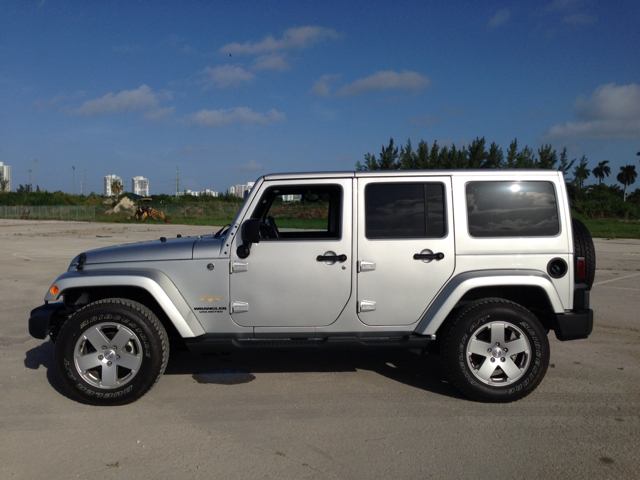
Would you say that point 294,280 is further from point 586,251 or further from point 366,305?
point 586,251

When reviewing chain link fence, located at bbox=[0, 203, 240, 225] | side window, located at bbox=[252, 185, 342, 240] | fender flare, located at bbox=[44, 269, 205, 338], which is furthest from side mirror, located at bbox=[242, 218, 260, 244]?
chain link fence, located at bbox=[0, 203, 240, 225]

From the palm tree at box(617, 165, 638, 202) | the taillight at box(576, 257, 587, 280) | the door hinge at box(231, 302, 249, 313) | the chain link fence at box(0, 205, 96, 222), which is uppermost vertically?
the palm tree at box(617, 165, 638, 202)

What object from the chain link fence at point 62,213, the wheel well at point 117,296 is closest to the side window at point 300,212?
the wheel well at point 117,296

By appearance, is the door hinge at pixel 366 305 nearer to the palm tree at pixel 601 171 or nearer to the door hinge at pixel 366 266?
the door hinge at pixel 366 266

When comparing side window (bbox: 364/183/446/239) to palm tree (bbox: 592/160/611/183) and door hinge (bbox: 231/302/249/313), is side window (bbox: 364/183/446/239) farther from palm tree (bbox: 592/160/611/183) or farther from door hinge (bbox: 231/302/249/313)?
palm tree (bbox: 592/160/611/183)

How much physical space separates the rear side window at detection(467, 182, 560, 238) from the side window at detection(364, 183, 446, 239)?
0.95 feet

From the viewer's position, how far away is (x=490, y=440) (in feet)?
12.0

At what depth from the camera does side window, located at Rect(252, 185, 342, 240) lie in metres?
4.66

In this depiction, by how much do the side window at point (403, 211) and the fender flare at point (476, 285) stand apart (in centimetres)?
44

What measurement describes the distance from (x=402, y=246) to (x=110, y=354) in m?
2.52

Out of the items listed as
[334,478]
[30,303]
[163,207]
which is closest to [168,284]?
[334,478]

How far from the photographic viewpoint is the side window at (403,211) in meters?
4.46

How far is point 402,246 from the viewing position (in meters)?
4.42

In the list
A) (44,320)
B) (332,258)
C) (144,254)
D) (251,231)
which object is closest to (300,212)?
(332,258)
